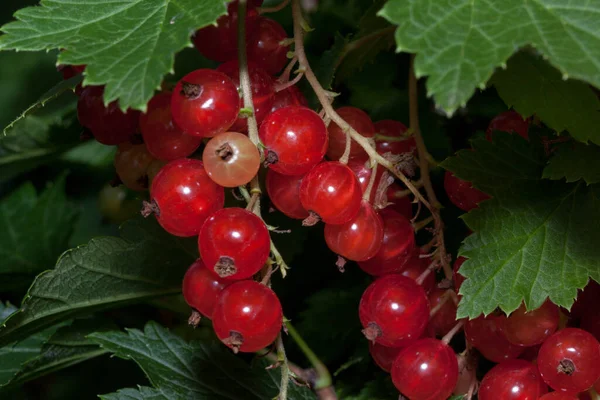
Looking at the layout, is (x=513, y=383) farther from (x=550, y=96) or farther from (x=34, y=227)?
(x=34, y=227)

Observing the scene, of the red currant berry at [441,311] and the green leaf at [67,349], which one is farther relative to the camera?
the green leaf at [67,349]

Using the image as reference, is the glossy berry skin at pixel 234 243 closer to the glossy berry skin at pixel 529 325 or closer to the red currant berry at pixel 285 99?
the red currant berry at pixel 285 99

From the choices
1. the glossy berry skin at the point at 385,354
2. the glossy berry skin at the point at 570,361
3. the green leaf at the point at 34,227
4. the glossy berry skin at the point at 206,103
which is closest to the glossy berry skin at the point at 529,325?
the glossy berry skin at the point at 570,361

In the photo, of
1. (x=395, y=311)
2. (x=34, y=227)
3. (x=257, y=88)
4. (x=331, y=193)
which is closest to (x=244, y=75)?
(x=257, y=88)

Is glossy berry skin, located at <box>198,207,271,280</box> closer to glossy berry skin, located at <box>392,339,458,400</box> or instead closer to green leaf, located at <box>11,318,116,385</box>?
glossy berry skin, located at <box>392,339,458,400</box>

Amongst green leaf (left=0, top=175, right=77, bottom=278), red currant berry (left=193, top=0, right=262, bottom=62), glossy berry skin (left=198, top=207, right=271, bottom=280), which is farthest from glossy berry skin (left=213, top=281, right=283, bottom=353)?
green leaf (left=0, top=175, right=77, bottom=278)
